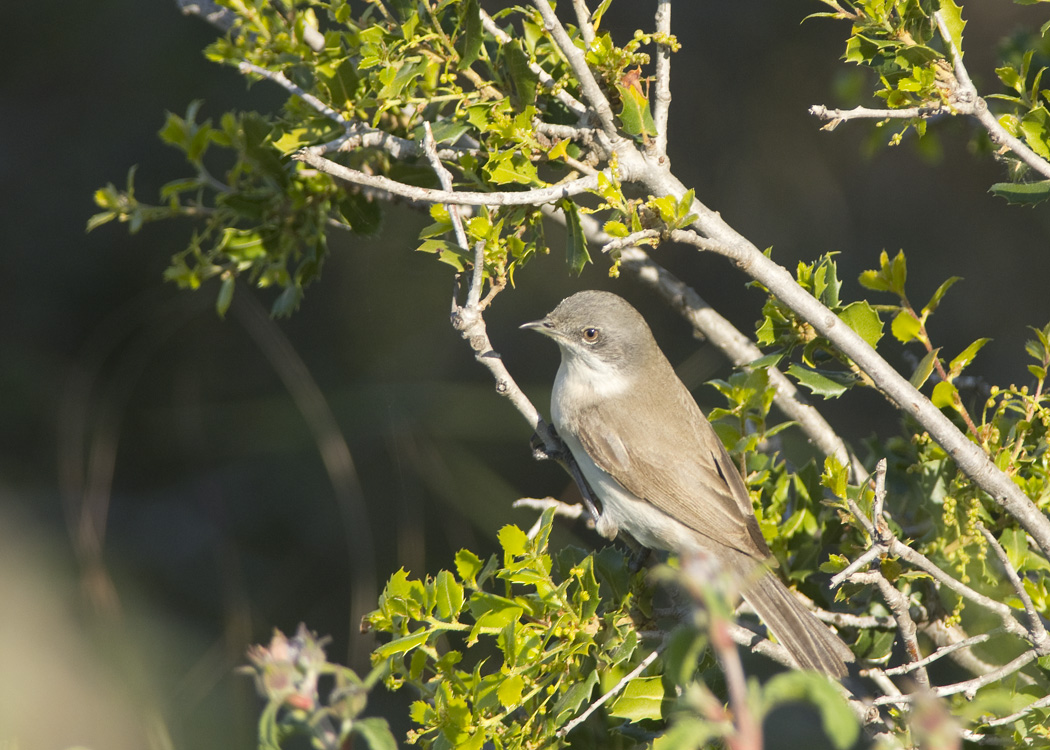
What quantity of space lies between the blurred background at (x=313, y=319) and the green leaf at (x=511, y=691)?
327cm

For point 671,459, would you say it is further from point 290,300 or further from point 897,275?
point 290,300

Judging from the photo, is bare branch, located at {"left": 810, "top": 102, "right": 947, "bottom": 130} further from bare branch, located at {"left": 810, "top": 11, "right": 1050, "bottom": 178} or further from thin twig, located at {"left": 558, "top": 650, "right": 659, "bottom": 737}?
thin twig, located at {"left": 558, "top": 650, "right": 659, "bottom": 737}

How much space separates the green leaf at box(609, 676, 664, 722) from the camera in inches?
91.9

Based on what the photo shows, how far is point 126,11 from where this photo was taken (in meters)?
6.28

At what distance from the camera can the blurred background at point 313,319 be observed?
225 inches

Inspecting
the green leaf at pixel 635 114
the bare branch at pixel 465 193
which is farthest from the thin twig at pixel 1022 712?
the green leaf at pixel 635 114

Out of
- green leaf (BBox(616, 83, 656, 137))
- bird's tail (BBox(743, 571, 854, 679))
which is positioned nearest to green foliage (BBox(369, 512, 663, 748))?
bird's tail (BBox(743, 571, 854, 679))

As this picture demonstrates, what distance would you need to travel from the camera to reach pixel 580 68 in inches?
96.9

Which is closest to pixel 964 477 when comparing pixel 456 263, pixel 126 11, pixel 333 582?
pixel 456 263

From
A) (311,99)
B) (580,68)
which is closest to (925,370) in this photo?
(580,68)

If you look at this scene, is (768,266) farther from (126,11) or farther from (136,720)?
(126,11)

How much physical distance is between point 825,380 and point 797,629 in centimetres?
73

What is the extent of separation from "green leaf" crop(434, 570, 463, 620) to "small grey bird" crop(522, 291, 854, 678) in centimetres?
110

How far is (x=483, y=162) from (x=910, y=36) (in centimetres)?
120
